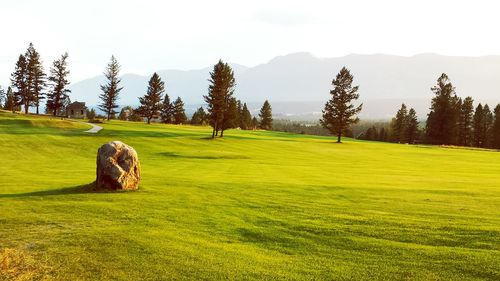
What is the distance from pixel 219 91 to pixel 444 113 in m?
63.0

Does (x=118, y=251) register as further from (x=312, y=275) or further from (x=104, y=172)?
(x=104, y=172)

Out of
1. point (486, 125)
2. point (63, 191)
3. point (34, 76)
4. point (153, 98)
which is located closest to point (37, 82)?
point (34, 76)

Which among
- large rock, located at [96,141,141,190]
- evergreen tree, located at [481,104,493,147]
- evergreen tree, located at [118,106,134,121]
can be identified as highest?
evergreen tree, located at [481,104,493,147]

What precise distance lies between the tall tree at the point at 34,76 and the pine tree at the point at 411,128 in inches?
3978

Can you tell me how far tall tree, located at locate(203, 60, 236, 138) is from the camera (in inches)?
2785

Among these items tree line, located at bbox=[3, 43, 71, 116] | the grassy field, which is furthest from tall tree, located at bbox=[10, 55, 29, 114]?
the grassy field

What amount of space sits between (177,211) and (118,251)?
4.71m

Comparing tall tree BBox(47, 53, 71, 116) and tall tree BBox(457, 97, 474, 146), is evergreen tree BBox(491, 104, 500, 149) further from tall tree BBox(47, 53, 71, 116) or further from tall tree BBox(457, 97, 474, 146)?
tall tree BBox(47, 53, 71, 116)

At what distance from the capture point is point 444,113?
102250 mm

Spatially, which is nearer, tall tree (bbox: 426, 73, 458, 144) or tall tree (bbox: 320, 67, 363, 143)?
tall tree (bbox: 320, 67, 363, 143)

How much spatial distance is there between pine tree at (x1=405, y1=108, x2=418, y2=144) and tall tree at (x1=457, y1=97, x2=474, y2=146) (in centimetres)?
1286

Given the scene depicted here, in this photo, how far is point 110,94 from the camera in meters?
101

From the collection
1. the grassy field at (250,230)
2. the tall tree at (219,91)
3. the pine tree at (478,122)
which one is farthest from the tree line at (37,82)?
the pine tree at (478,122)

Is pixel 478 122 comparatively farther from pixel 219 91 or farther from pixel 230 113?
pixel 219 91
